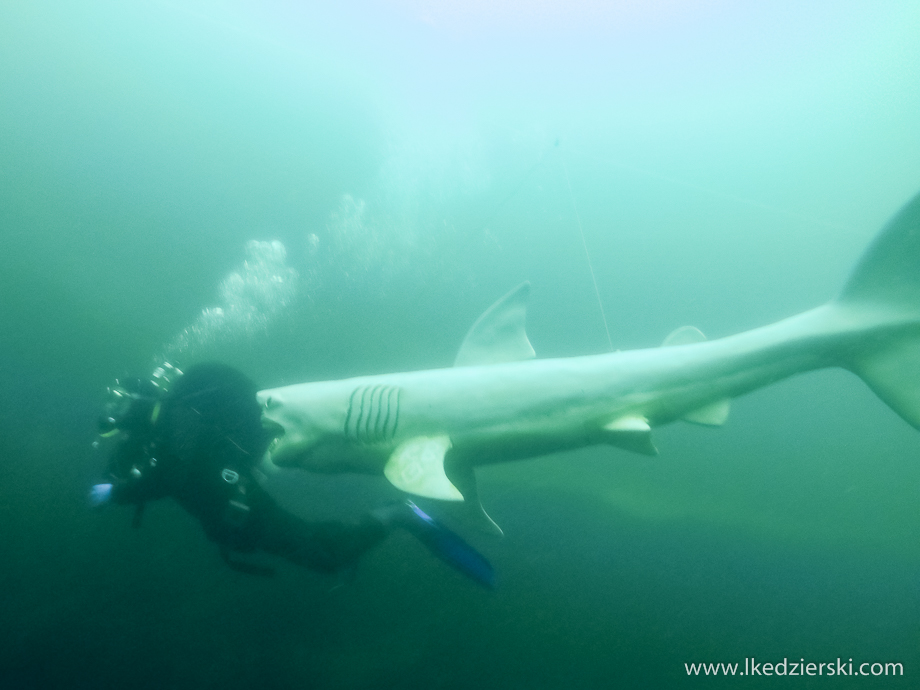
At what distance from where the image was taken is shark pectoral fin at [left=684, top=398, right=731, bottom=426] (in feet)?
6.36

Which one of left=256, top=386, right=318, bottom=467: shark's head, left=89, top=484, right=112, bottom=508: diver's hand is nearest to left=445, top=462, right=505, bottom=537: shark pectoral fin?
left=256, top=386, right=318, bottom=467: shark's head

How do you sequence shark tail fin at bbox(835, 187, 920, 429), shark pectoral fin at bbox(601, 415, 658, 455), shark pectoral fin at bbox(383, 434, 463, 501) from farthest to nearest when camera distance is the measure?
shark tail fin at bbox(835, 187, 920, 429) → shark pectoral fin at bbox(601, 415, 658, 455) → shark pectoral fin at bbox(383, 434, 463, 501)

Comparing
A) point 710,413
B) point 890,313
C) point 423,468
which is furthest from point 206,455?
point 890,313

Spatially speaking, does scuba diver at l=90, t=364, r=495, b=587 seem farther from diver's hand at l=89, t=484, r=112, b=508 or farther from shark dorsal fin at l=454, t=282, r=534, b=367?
shark dorsal fin at l=454, t=282, r=534, b=367

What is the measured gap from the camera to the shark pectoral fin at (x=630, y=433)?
1.79 meters

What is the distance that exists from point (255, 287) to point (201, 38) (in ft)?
16.4

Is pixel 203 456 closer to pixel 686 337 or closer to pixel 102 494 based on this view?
pixel 102 494

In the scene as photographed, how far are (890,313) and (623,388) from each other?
1.43 metres

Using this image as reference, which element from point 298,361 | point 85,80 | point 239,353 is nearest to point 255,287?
point 239,353

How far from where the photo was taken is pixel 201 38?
7020 millimetres

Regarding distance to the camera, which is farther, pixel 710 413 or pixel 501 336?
pixel 501 336

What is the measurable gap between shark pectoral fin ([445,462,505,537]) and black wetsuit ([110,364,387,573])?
131 cm

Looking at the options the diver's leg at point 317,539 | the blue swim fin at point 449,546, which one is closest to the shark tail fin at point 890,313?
the blue swim fin at point 449,546

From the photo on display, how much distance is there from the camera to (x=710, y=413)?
1.95m
